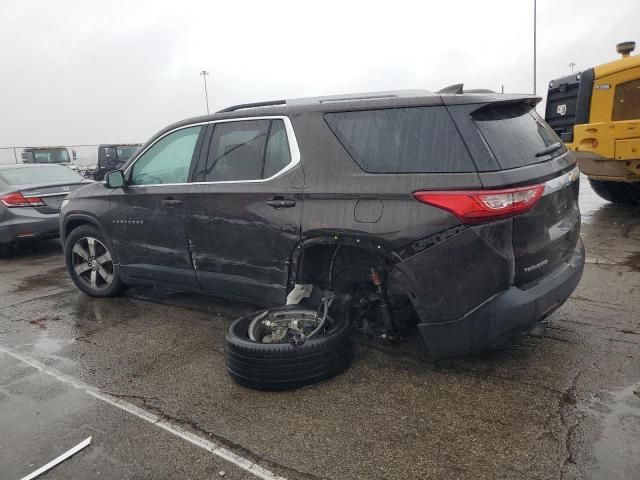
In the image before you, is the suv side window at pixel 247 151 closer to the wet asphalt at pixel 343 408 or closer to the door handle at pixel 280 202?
the door handle at pixel 280 202

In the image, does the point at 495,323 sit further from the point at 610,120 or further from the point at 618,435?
the point at 610,120

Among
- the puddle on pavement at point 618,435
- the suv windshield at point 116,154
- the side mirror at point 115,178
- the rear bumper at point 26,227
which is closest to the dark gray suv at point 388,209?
the side mirror at point 115,178

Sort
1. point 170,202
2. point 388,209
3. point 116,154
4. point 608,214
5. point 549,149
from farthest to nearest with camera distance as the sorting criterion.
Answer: point 116,154 → point 608,214 → point 170,202 → point 549,149 → point 388,209

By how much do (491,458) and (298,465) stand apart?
0.94 metres

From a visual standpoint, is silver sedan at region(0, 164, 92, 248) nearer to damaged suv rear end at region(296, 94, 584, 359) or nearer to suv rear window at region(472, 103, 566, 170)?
damaged suv rear end at region(296, 94, 584, 359)

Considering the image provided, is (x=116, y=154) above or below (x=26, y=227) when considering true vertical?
above

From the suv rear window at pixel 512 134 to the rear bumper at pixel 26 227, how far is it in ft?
21.3

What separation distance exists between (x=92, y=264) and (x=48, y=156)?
783 inches

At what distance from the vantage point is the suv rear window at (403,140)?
9.47 ft

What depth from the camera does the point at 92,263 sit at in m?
5.23

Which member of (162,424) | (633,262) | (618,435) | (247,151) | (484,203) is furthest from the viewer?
(633,262)

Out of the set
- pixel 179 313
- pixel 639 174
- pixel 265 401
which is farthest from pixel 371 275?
pixel 639 174

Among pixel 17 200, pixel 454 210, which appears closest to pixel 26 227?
pixel 17 200

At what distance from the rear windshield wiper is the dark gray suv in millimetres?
15
